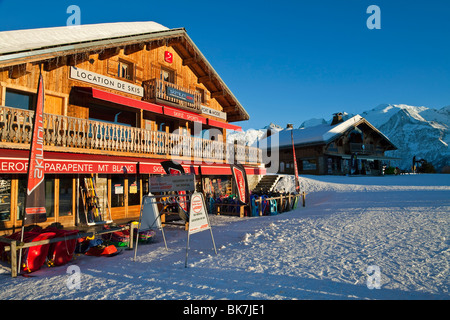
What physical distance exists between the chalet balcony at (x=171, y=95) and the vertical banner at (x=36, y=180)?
25.7 ft

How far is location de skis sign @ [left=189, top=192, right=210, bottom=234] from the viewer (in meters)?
6.77

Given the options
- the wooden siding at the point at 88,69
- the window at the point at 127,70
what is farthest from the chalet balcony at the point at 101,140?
the window at the point at 127,70

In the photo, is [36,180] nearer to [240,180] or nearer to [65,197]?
[65,197]

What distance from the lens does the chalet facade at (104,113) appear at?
31.8 ft

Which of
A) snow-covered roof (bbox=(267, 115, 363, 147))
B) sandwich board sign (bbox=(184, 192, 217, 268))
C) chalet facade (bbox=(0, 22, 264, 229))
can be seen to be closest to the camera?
sandwich board sign (bbox=(184, 192, 217, 268))

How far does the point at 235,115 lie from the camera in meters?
20.6

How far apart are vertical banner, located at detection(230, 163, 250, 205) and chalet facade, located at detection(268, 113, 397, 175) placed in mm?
23938

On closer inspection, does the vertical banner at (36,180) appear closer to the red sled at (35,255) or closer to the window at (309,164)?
the red sled at (35,255)

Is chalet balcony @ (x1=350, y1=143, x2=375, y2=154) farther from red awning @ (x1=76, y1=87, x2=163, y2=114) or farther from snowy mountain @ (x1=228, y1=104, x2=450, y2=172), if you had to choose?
snowy mountain @ (x1=228, y1=104, x2=450, y2=172)

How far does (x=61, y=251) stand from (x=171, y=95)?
33.4ft

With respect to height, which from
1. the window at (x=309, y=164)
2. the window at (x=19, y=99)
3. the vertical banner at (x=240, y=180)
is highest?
the window at (x=19, y=99)

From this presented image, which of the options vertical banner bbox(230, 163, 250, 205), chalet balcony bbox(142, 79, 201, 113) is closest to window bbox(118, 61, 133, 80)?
chalet balcony bbox(142, 79, 201, 113)

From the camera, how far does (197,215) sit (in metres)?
6.98
